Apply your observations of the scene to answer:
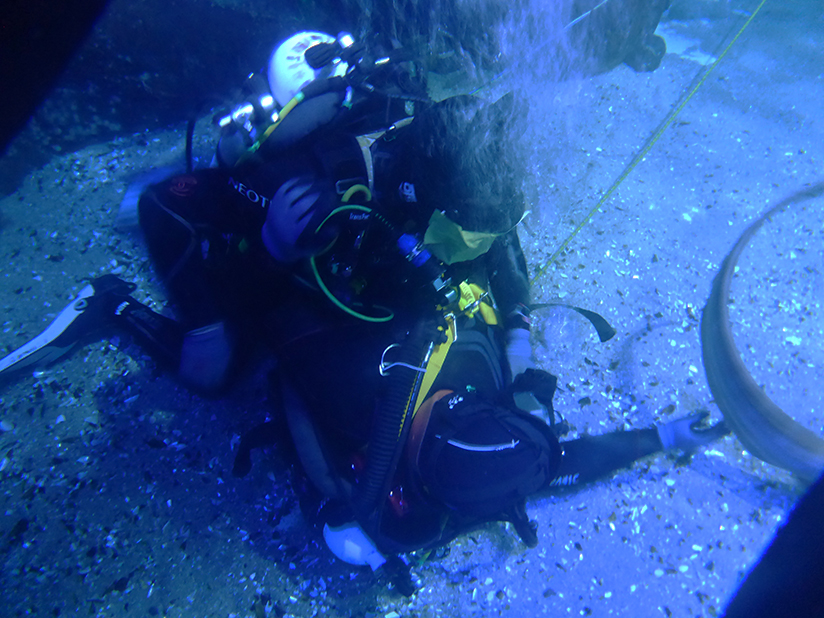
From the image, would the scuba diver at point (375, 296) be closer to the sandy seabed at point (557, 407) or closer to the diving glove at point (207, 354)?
the diving glove at point (207, 354)

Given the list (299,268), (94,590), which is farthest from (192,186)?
(94,590)

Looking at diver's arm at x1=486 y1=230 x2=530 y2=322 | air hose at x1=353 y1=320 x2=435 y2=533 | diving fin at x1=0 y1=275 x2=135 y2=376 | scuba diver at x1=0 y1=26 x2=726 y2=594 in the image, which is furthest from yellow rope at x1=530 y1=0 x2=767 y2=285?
diving fin at x1=0 y1=275 x2=135 y2=376

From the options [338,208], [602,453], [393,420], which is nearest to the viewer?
[338,208]

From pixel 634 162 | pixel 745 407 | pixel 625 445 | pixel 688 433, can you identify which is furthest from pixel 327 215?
pixel 634 162

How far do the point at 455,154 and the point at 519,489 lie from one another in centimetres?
145

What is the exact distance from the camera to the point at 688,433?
7.73 feet

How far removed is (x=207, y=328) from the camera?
1.93 metres

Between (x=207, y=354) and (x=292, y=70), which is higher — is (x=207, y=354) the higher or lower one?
the lower one

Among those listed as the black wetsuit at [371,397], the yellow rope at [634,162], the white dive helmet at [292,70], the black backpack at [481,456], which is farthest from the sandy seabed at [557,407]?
the white dive helmet at [292,70]

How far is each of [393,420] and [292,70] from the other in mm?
2123

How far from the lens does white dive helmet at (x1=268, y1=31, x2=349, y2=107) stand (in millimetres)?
2109

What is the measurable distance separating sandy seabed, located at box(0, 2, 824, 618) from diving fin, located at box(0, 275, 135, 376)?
0.36 ft

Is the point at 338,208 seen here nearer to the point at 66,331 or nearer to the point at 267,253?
the point at 267,253

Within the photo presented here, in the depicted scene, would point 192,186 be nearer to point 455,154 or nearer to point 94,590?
point 455,154
